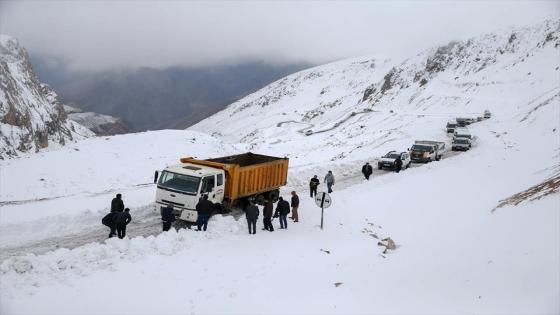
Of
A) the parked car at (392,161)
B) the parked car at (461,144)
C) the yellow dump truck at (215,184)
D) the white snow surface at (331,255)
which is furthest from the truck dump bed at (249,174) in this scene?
the parked car at (461,144)

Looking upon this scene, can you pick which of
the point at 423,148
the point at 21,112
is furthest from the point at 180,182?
the point at 21,112

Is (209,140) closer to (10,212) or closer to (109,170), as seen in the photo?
(109,170)

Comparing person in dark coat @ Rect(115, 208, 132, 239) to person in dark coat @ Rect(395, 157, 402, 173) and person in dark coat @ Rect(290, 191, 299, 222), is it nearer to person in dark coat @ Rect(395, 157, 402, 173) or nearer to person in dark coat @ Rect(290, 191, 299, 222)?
person in dark coat @ Rect(290, 191, 299, 222)

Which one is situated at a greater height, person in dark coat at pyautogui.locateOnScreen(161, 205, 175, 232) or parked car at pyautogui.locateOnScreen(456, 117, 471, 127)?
parked car at pyautogui.locateOnScreen(456, 117, 471, 127)

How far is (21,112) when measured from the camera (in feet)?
215

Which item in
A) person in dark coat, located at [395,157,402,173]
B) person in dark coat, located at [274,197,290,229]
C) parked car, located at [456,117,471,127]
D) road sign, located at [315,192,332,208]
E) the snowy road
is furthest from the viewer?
parked car, located at [456,117,471,127]

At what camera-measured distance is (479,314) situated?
11.9 meters

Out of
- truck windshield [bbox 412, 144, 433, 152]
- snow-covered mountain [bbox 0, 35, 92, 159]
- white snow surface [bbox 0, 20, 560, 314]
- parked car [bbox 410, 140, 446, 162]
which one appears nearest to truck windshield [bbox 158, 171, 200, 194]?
white snow surface [bbox 0, 20, 560, 314]

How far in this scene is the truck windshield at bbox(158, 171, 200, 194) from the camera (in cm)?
1844

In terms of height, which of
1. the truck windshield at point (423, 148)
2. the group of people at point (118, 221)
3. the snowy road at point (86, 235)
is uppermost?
the truck windshield at point (423, 148)

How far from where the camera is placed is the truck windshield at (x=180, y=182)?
60.5 ft

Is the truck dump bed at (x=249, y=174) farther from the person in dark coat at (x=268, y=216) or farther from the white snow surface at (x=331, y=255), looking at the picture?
the person in dark coat at (x=268, y=216)

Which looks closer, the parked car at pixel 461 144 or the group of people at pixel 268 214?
the group of people at pixel 268 214

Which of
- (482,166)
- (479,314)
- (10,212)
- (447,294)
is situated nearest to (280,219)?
(447,294)
